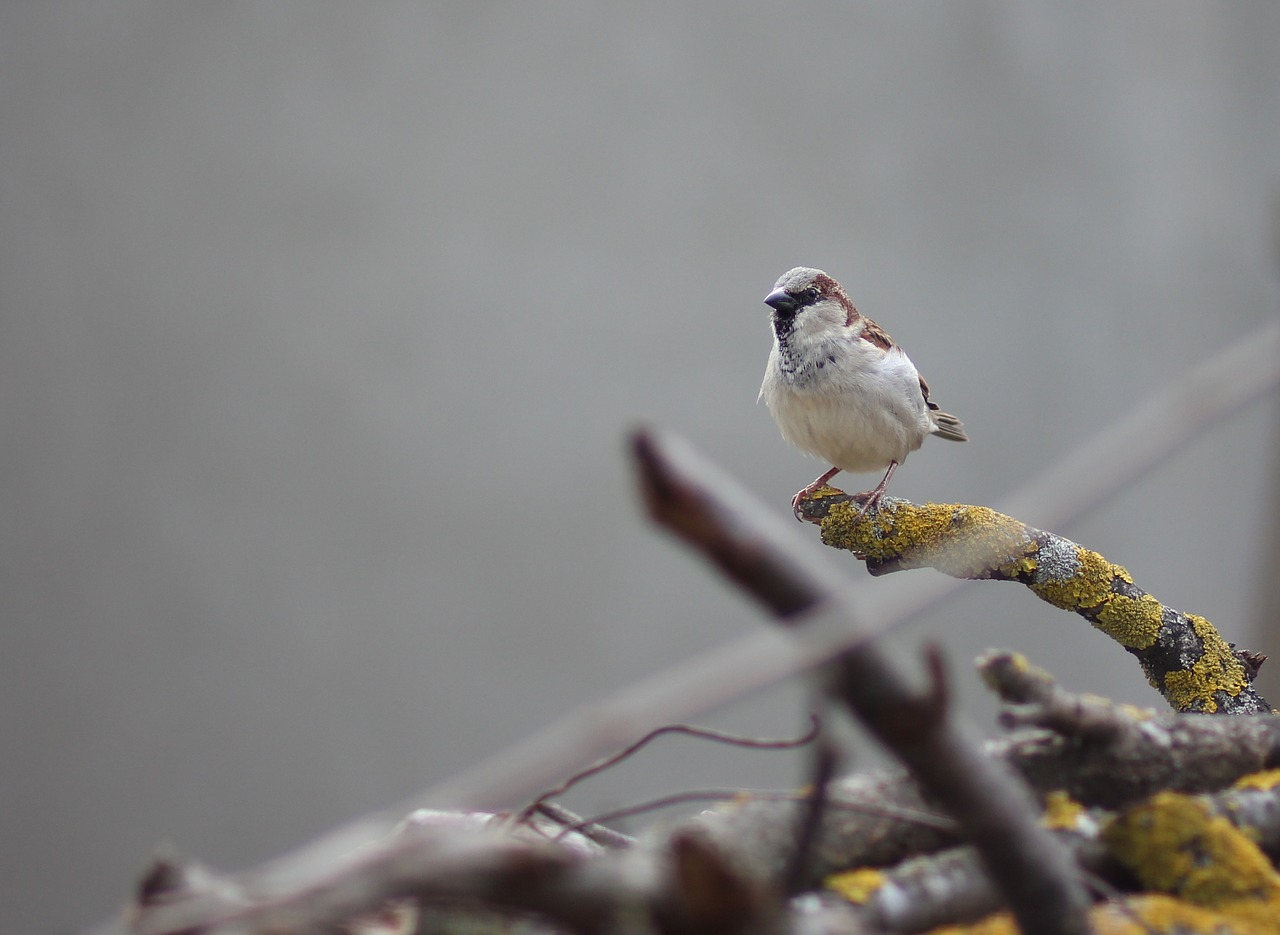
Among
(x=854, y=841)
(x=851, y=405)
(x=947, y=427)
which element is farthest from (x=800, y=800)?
(x=947, y=427)

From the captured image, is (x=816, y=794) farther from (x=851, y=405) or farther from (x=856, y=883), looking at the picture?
(x=851, y=405)

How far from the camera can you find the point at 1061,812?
0.69m

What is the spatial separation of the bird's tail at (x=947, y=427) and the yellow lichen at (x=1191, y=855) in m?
1.22

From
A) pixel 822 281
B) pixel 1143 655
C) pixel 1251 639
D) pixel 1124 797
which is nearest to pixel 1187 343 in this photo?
pixel 1251 639

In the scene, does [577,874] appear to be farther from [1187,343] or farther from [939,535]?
[1187,343]

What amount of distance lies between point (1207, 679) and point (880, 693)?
1022 millimetres

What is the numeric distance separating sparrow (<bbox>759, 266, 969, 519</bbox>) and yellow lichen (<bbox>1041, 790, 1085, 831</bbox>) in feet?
2.98

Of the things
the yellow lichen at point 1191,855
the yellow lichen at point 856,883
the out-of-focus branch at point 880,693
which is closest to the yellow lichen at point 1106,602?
the yellow lichen at point 1191,855

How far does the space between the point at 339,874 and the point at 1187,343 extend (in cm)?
475

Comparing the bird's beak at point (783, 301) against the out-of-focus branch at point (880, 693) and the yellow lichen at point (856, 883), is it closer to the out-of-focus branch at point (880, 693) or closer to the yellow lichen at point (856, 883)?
the yellow lichen at point (856, 883)

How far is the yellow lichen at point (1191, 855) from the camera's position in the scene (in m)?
0.65

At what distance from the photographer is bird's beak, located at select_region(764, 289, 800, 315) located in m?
1.71

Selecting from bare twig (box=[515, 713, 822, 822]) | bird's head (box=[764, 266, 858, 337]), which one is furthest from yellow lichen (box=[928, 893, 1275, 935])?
bird's head (box=[764, 266, 858, 337])

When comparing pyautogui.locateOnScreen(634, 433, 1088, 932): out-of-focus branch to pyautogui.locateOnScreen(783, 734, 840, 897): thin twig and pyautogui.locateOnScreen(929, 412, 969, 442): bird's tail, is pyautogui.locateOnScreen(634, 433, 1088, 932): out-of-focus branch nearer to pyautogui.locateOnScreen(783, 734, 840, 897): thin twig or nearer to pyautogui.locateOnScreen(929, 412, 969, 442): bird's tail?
pyautogui.locateOnScreen(783, 734, 840, 897): thin twig
